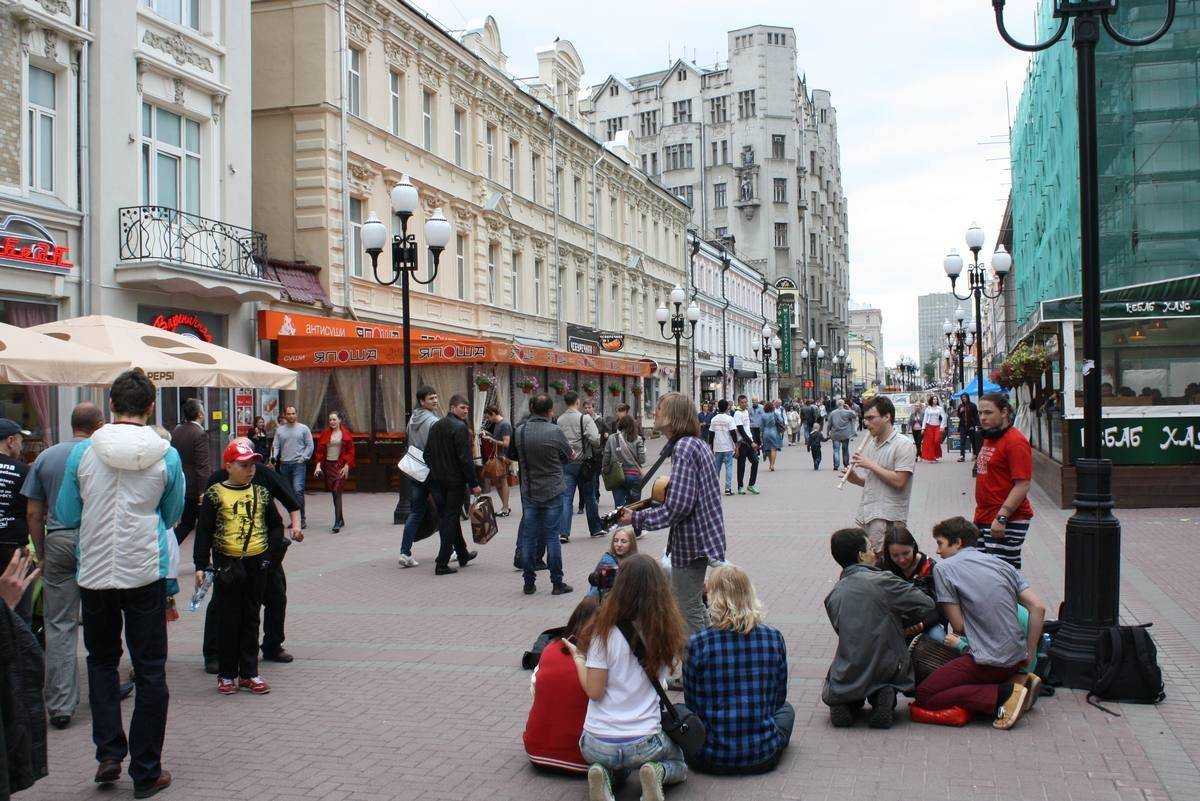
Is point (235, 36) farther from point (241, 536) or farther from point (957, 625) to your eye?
point (957, 625)

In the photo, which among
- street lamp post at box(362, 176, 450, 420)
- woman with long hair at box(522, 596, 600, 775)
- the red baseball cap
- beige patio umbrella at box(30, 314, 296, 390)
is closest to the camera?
woman with long hair at box(522, 596, 600, 775)

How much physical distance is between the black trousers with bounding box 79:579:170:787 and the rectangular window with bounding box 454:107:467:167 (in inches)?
1023

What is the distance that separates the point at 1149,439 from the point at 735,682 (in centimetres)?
1268

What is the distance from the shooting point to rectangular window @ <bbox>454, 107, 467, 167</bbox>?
29.9 meters

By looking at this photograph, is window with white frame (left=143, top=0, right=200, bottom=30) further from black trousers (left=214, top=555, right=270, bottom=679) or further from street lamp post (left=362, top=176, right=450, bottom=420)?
black trousers (left=214, top=555, right=270, bottom=679)

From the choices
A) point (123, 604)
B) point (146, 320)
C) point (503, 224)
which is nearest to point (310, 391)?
point (146, 320)

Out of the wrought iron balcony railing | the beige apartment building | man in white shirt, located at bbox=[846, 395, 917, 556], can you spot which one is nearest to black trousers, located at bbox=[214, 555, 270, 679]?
man in white shirt, located at bbox=[846, 395, 917, 556]

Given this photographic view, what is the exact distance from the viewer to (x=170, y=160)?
741 inches

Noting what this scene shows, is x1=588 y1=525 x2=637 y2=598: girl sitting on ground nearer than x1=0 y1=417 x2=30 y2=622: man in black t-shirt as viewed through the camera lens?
No

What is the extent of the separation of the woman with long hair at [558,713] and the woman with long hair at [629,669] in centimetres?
22

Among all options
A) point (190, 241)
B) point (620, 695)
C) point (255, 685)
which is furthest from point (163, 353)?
point (620, 695)

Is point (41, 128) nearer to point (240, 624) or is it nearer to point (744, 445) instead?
point (240, 624)

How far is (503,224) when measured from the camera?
106ft

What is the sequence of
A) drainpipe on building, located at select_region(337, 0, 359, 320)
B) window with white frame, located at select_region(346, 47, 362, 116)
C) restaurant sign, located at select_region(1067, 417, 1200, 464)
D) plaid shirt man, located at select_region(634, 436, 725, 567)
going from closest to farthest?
plaid shirt man, located at select_region(634, 436, 725, 567) → restaurant sign, located at select_region(1067, 417, 1200, 464) → drainpipe on building, located at select_region(337, 0, 359, 320) → window with white frame, located at select_region(346, 47, 362, 116)
